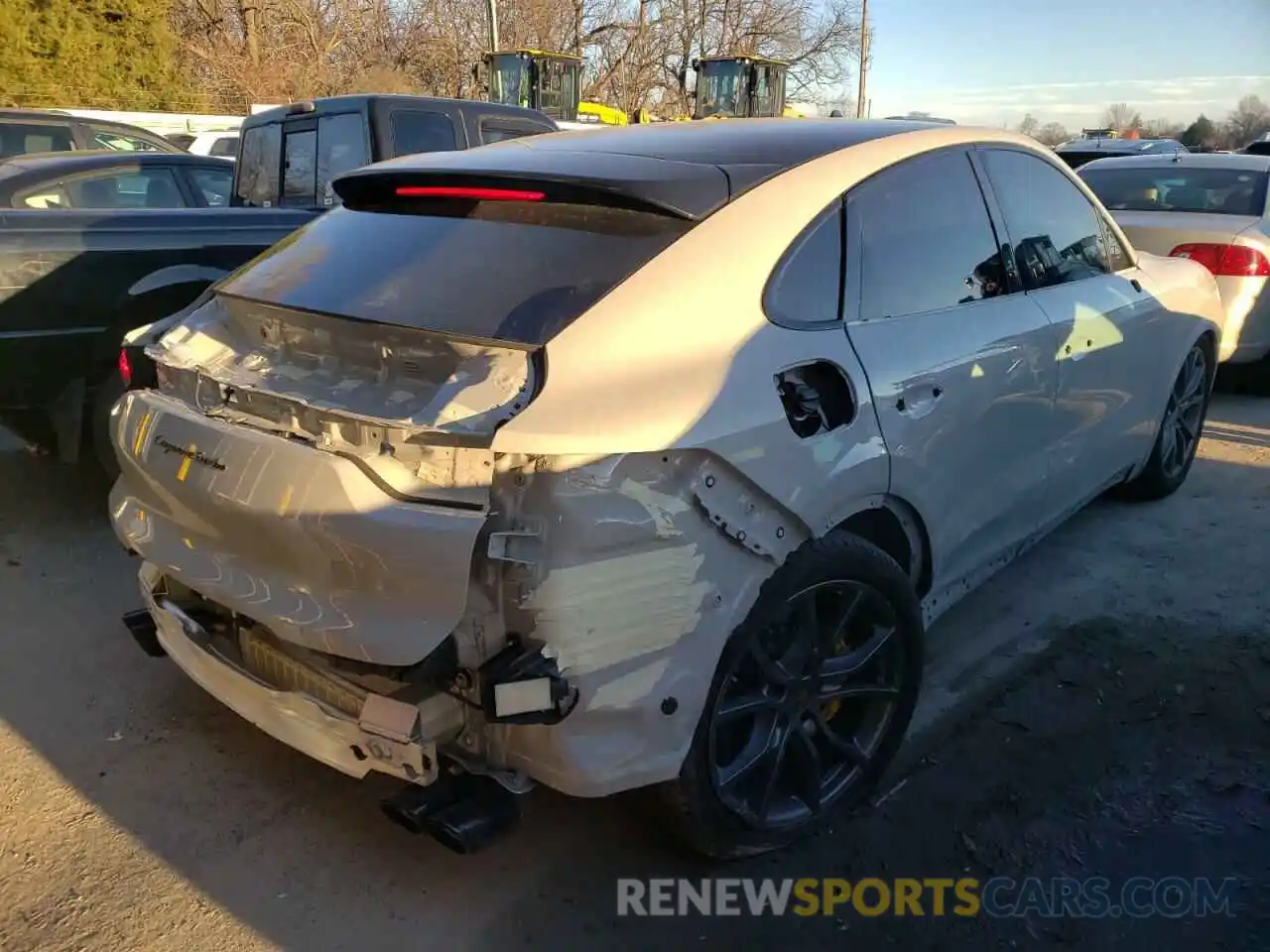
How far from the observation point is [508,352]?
7.16ft

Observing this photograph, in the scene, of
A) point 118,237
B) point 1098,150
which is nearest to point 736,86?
point 1098,150

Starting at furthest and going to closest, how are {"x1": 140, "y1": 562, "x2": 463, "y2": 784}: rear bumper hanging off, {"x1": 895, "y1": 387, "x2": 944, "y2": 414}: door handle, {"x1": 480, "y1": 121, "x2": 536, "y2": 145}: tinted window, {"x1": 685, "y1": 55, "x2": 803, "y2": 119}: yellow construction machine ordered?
{"x1": 685, "y1": 55, "x2": 803, "y2": 119}: yellow construction machine → {"x1": 480, "y1": 121, "x2": 536, "y2": 145}: tinted window → {"x1": 895, "y1": 387, "x2": 944, "y2": 414}: door handle → {"x1": 140, "y1": 562, "x2": 463, "y2": 784}: rear bumper hanging off

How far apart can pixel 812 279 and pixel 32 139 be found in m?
9.67

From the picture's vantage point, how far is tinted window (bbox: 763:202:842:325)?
2535 millimetres

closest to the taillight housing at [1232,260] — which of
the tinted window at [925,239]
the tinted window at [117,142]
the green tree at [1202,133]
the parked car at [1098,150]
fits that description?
the tinted window at [925,239]

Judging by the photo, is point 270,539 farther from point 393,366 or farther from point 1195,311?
point 1195,311

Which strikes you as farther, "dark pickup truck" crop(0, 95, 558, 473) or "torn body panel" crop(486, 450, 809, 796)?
"dark pickup truck" crop(0, 95, 558, 473)

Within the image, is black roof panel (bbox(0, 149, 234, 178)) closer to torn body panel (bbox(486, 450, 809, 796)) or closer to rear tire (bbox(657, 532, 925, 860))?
torn body panel (bbox(486, 450, 809, 796))

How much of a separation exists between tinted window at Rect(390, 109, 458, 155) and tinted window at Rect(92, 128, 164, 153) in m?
4.50

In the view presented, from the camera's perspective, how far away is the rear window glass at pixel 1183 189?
7.16 m

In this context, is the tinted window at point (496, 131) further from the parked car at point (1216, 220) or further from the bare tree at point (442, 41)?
the bare tree at point (442, 41)

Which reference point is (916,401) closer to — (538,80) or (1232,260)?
(1232,260)

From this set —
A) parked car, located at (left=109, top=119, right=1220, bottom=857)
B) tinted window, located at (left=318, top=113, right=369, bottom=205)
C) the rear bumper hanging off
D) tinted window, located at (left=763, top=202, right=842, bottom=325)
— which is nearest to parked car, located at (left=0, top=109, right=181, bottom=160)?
tinted window, located at (left=318, top=113, right=369, bottom=205)

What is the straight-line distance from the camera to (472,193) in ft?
8.94
